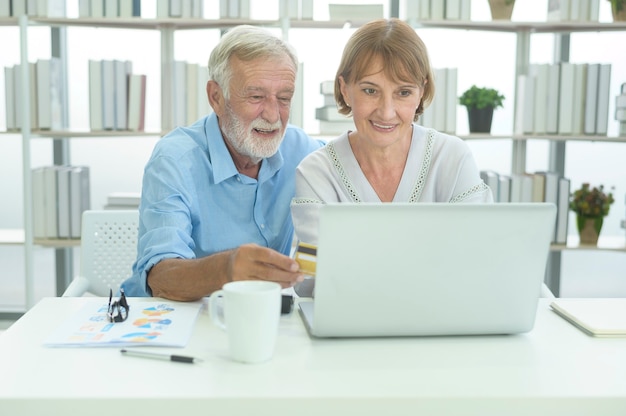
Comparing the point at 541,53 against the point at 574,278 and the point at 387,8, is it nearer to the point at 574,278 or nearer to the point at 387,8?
the point at 387,8

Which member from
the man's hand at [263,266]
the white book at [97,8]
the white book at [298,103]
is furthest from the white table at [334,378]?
the white book at [97,8]

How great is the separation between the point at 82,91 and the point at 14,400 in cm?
304

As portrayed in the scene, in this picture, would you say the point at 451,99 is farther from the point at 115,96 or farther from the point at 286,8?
the point at 115,96

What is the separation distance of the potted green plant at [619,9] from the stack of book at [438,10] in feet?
2.15

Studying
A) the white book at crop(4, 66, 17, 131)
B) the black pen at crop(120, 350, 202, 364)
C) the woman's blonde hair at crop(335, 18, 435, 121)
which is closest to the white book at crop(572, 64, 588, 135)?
the woman's blonde hair at crop(335, 18, 435, 121)

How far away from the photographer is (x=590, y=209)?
3250 mm

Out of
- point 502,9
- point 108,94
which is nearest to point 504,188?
point 502,9

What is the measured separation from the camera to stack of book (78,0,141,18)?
3.11m

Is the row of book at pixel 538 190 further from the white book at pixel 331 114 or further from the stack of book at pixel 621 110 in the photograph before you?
the white book at pixel 331 114

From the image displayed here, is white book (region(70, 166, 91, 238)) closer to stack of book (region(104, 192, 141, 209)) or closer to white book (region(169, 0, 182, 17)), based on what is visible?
stack of book (region(104, 192, 141, 209))

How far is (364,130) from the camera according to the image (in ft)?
5.74

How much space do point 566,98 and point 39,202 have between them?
2.42 m

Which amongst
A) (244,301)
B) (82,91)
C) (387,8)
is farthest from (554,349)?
(82,91)

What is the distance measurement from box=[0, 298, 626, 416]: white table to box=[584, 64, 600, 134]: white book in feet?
7.36
